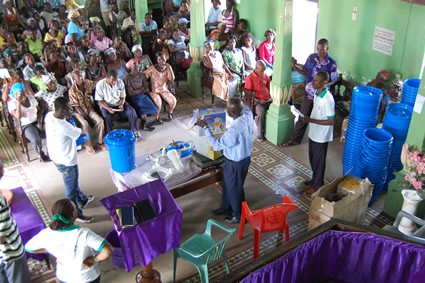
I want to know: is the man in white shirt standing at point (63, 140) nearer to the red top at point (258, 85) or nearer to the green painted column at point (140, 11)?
the red top at point (258, 85)

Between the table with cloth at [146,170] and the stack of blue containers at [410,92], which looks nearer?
the table with cloth at [146,170]

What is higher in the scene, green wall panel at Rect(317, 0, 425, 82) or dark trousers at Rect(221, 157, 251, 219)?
green wall panel at Rect(317, 0, 425, 82)

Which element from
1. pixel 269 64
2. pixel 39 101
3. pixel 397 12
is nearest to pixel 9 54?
pixel 39 101

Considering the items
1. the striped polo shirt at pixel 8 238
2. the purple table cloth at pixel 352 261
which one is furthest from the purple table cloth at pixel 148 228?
the purple table cloth at pixel 352 261

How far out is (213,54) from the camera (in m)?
9.19

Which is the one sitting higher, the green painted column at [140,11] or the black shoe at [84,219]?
the green painted column at [140,11]

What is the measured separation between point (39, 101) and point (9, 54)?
6.09 feet

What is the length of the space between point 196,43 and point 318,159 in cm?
438

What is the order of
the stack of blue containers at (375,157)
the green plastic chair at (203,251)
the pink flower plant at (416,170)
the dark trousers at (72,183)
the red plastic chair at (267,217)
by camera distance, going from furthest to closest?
the stack of blue containers at (375,157) < the dark trousers at (72,183) < the pink flower plant at (416,170) < the red plastic chair at (267,217) < the green plastic chair at (203,251)

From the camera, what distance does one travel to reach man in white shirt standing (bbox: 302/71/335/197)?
5.98 meters

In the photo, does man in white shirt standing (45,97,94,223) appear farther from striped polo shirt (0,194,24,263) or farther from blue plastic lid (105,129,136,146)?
striped polo shirt (0,194,24,263)

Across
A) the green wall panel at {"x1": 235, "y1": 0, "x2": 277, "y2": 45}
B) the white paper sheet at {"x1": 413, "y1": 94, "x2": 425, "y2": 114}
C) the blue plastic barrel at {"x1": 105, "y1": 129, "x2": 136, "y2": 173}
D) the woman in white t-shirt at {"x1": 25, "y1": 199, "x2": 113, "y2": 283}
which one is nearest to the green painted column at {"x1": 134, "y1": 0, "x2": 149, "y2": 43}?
the green wall panel at {"x1": 235, "y1": 0, "x2": 277, "y2": 45}

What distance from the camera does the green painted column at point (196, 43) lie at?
372 inches

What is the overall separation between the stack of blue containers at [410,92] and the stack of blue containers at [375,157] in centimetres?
91
